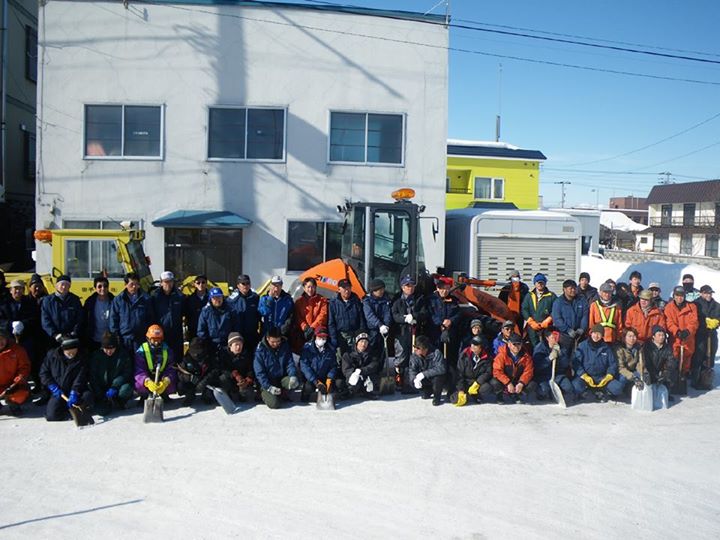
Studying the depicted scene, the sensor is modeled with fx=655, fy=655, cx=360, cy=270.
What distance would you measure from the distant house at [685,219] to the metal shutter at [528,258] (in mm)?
37514

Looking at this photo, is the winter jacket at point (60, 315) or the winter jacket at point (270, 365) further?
the winter jacket at point (270, 365)

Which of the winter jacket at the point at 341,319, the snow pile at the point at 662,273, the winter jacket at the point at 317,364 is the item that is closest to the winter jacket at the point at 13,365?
the winter jacket at the point at 317,364

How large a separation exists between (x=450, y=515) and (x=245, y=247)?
1136 centimetres

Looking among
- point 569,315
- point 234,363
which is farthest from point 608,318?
point 234,363

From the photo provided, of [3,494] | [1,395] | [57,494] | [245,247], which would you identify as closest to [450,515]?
[57,494]

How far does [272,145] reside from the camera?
15.8 meters

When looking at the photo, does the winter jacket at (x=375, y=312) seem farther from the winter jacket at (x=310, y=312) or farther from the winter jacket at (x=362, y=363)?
the winter jacket at (x=310, y=312)

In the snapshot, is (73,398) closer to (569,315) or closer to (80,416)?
(80,416)

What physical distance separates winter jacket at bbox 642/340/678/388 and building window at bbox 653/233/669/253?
156ft

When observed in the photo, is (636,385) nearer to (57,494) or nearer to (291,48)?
(57,494)

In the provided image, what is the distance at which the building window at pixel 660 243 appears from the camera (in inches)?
2057

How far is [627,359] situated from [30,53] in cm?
1963

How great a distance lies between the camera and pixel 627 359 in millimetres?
8648

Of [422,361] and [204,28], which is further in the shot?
[204,28]
